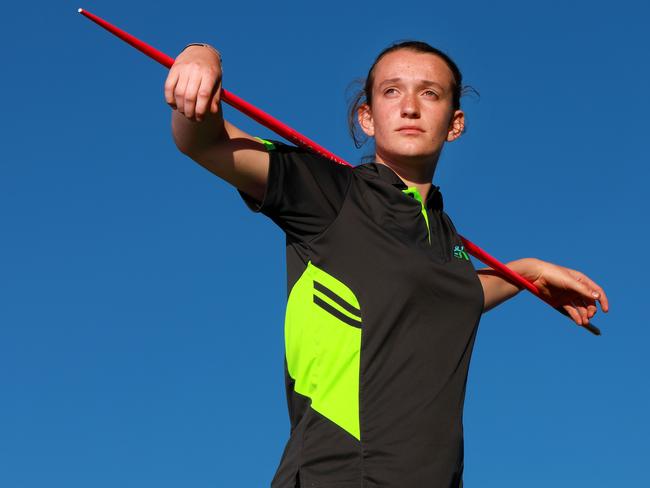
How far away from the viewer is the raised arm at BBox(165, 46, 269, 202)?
12.4 feet

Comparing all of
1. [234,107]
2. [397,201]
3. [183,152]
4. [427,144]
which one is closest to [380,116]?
[427,144]

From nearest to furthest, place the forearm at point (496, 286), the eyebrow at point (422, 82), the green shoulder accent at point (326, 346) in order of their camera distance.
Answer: the green shoulder accent at point (326, 346) → the eyebrow at point (422, 82) → the forearm at point (496, 286)

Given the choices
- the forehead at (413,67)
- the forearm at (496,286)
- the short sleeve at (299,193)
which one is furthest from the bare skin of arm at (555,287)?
the short sleeve at (299,193)

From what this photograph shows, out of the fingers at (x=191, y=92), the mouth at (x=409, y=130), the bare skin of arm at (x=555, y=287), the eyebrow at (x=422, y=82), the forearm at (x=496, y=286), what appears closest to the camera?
the fingers at (x=191, y=92)

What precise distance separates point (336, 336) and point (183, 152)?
1.05 metres

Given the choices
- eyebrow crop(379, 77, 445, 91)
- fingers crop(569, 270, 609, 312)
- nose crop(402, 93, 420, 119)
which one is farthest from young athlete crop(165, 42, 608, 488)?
fingers crop(569, 270, 609, 312)

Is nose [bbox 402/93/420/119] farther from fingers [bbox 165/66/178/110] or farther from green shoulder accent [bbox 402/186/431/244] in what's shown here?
fingers [bbox 165/66/178/110]

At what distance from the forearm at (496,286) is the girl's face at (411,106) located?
3.31 ft

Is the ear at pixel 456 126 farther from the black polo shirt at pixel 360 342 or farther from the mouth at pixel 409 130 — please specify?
the black polo shirt at pixel 360 342

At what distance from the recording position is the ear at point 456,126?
18.5ft

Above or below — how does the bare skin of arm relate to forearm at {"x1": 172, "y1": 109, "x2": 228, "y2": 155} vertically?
above

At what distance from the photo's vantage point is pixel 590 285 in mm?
6031

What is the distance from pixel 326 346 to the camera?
13.8 ft

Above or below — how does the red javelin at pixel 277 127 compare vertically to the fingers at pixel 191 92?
above
